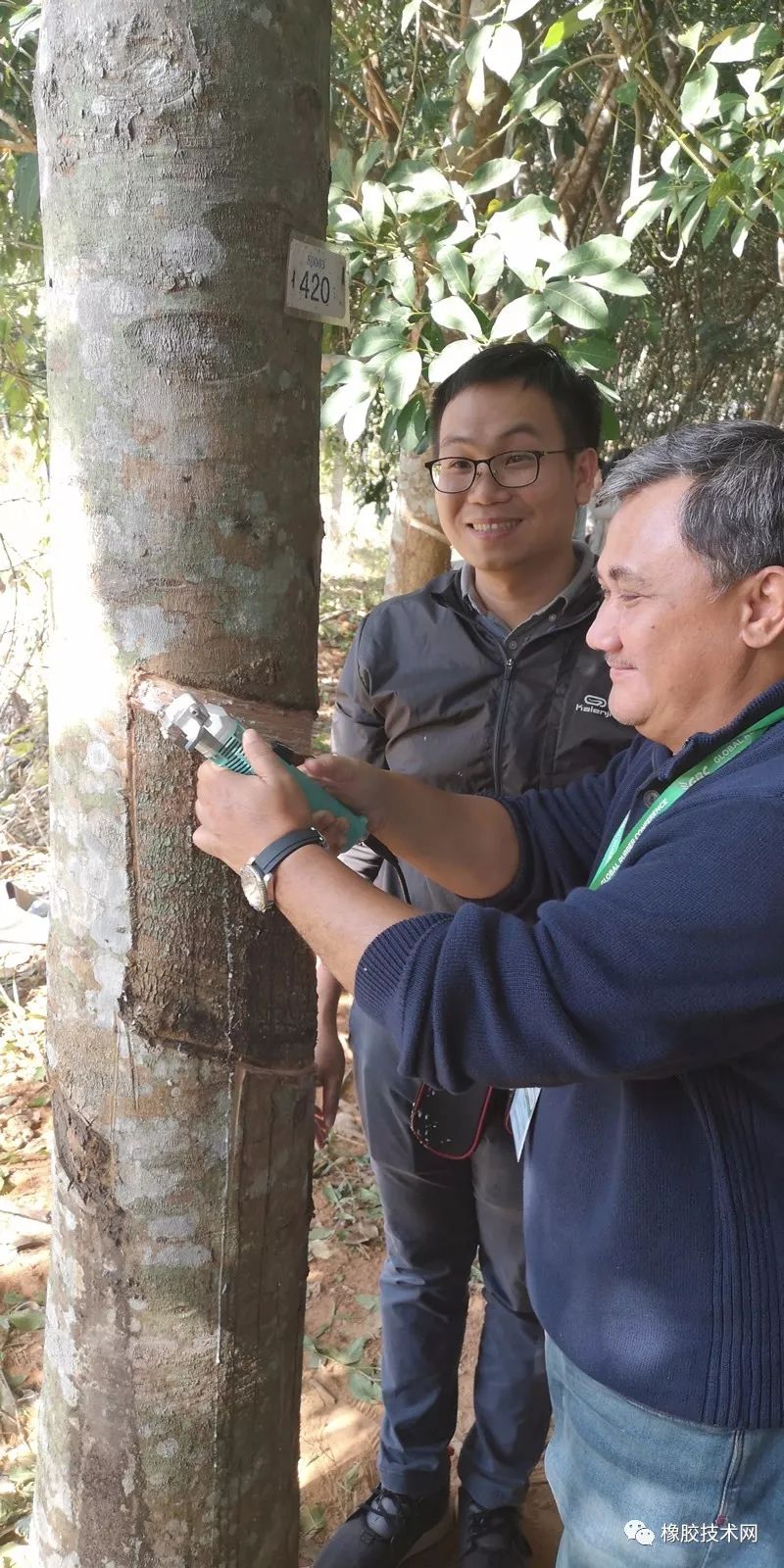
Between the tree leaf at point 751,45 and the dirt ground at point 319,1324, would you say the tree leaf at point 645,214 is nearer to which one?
the tree leaf at point 751,45

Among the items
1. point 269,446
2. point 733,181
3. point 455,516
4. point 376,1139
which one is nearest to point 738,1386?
point 376,1139

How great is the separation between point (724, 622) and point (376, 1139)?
1243 millimetres

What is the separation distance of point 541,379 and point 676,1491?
1.65 metres

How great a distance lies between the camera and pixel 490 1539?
6.60ft

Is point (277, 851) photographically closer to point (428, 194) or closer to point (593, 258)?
point (593, 258)

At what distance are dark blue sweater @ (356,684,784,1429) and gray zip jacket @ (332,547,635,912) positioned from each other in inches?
23.4

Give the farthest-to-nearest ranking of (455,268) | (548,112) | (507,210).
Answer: (548,112) → (507,210) → (455,268)

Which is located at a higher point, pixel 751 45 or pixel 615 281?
pixel 751 45

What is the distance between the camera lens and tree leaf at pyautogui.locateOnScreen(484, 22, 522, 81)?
2447 mm

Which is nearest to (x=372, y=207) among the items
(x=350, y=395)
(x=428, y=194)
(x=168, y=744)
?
(x=428, y=194)

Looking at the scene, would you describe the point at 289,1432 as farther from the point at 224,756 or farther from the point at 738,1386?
the point at 224,756

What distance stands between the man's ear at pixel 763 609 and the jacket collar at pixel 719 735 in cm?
5

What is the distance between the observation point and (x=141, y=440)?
1.20m

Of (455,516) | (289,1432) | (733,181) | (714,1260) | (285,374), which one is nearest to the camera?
(714,1260)
